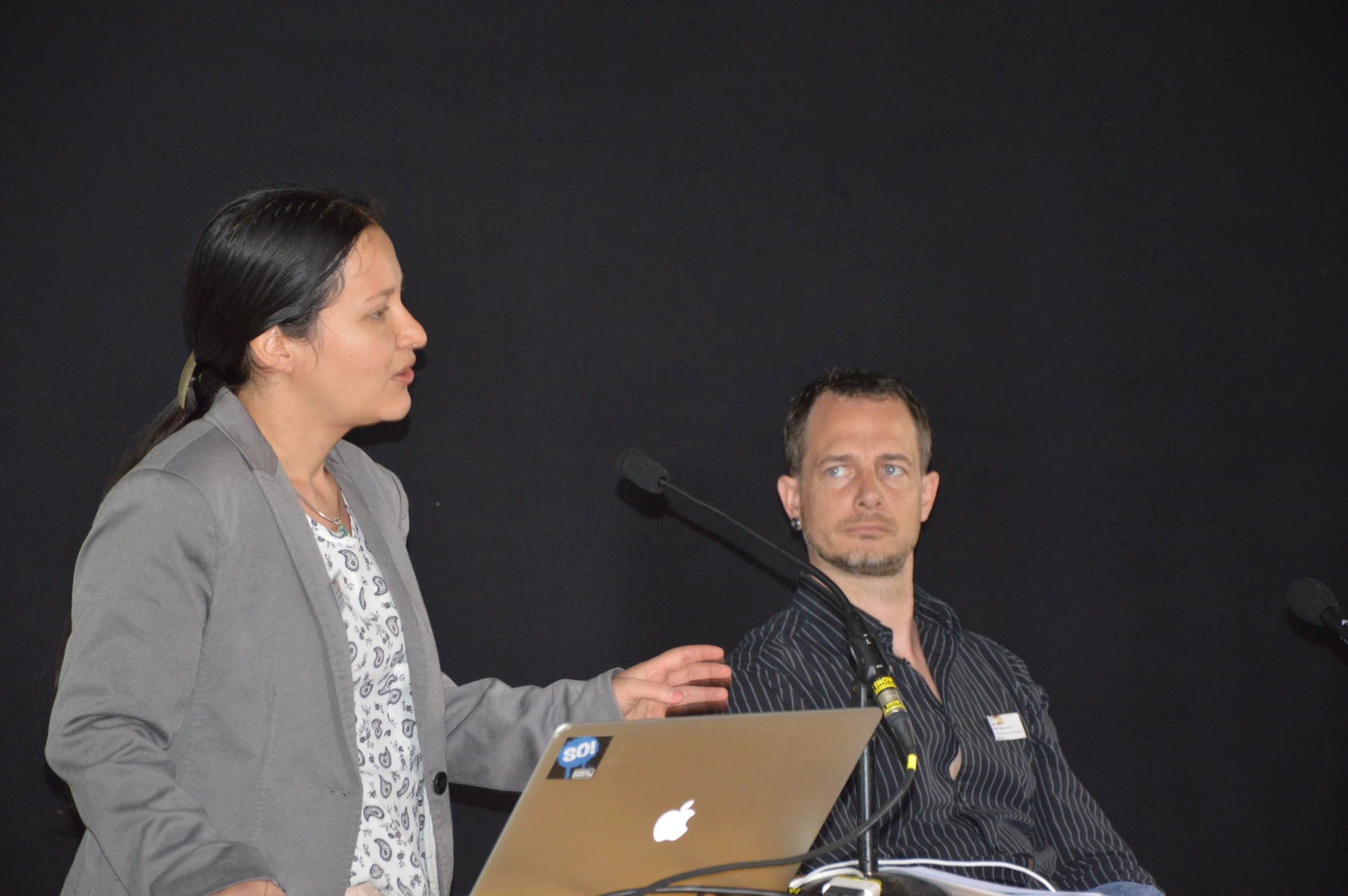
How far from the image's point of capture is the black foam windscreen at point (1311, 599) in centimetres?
192

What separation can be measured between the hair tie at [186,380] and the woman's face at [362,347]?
0.16 metres

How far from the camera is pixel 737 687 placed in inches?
94.0

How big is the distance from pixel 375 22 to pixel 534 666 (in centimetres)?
144

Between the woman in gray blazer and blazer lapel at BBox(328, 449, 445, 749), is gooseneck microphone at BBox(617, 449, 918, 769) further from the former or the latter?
blazer lapel at BBox(328, 449, 445, 749)

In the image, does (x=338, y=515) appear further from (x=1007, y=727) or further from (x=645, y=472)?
(x=1007, y=727)

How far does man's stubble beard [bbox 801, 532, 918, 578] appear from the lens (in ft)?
8.45

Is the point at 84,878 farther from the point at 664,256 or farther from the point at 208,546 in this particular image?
the point at 664,256

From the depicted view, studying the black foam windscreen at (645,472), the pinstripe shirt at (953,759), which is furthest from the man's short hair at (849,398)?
the black foam windscreen at (645,472)

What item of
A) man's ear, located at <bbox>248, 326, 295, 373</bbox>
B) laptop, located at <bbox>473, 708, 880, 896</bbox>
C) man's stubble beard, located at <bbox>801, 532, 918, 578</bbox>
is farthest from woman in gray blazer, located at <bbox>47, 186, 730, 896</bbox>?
man's stubble beard, located at <bbox>801, 532, 918, 578</bbox>

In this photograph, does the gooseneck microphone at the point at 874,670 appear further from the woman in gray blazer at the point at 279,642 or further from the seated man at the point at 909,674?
the seated man at the point at 909,674

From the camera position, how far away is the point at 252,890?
1.37m

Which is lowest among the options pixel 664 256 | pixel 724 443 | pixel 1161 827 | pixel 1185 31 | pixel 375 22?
pixel 1161 827

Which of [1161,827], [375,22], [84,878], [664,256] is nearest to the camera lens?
[84,878]

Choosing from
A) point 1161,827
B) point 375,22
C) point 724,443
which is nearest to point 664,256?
point 724,443
